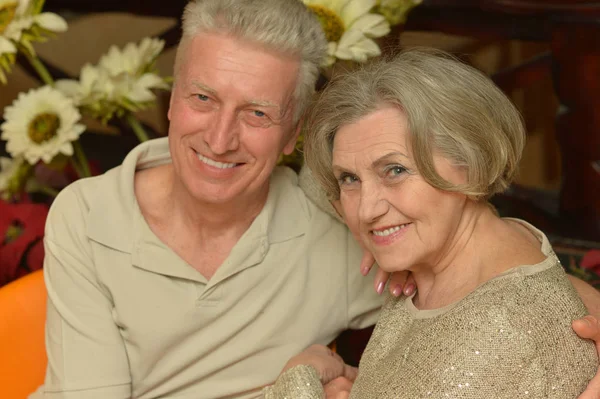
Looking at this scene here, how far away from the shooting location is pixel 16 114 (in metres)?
2.29

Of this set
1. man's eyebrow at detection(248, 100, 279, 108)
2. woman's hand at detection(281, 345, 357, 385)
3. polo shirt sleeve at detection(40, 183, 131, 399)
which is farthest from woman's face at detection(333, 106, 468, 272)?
polo shirt sleeve at detection(40, 183, 131, 399)

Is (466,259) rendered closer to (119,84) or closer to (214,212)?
(214,212)

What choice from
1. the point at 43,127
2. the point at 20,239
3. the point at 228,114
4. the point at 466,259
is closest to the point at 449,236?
the point at 466,259

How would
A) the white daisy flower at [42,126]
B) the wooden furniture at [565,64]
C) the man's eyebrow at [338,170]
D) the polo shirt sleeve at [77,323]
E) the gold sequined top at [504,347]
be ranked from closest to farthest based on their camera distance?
the gold sequined top at [504,347] → the man's eyebrow at [338,170] → the polo shirt sleeve at [77,323] → the white daisy flower at [42,126] → the wooden furniture at [565,64]

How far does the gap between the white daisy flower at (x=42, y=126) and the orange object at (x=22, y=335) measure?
34 centimetres

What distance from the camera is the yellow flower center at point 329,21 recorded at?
6.82 feet

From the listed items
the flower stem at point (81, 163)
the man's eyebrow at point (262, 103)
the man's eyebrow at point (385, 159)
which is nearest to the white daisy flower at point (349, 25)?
the man's eyebrow at point (262, 103)

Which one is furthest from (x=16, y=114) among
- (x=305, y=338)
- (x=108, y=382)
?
(x=305, y=338)

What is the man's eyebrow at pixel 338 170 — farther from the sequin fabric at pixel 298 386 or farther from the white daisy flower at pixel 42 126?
the white daisy flower at pixel 42 126

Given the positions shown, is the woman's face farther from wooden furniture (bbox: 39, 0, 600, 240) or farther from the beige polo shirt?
wooden furniture (bbox: 39, 0, 600, 240)

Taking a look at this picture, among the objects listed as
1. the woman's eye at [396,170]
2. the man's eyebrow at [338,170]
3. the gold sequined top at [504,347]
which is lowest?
the gold sequined top at [504,347]

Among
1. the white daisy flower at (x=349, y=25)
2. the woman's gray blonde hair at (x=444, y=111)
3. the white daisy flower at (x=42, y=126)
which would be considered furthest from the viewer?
the white daisy flower at (x=42, y=126)

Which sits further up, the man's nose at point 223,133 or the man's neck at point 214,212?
the man's nose at point 223,133

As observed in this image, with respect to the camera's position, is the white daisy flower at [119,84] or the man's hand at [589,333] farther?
the white daisy flower at [119,84]
